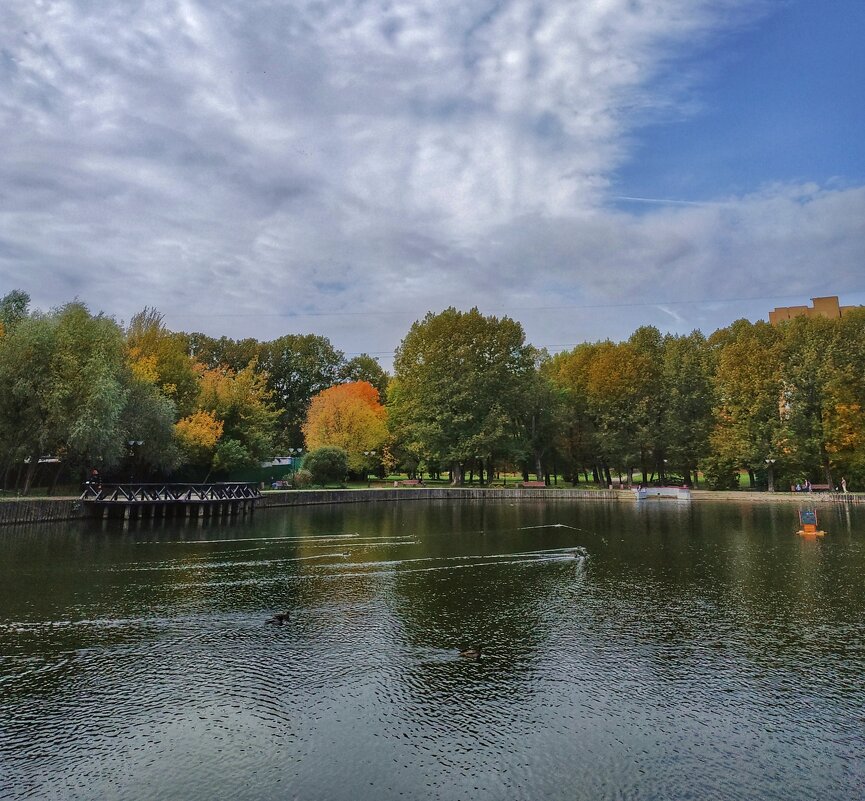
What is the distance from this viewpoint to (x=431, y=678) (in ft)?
36.9

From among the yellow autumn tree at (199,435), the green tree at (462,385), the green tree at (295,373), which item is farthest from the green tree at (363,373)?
the yellow autumn tree at (199,435)

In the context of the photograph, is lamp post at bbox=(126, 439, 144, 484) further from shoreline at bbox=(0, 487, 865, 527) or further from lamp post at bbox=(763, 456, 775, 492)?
lamp post at bbox=(763, 456, 775, 492)

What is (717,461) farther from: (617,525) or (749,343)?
(617,525)

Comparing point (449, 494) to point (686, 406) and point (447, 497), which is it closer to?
point (447, 497)

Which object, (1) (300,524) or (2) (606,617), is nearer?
(2) (606,617)

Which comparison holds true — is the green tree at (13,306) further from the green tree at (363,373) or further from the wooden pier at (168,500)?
the green tree at (363,373)

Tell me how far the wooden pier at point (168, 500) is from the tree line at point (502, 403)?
311 cm

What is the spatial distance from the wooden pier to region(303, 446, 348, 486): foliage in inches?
572

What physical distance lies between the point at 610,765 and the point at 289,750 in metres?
4.52

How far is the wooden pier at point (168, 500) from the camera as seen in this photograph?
122 feet

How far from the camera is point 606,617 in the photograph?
15250mm

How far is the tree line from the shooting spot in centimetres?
4225

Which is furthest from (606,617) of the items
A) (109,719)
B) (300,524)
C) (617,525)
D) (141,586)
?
(300,524)

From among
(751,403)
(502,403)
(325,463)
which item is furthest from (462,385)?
(751,403)
